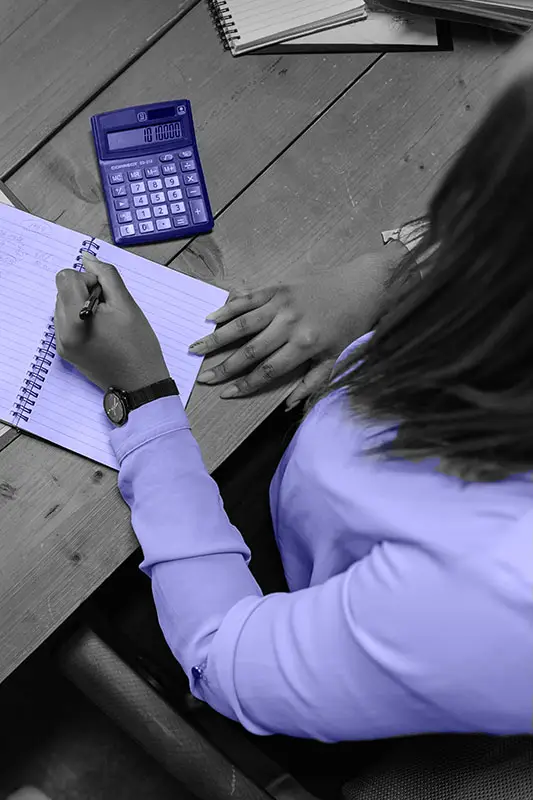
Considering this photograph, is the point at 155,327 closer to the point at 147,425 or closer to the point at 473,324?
the point at 147,425

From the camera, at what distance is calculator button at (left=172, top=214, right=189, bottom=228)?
2.49ft

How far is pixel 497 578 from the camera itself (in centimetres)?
45

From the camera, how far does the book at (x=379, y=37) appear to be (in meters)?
0.83

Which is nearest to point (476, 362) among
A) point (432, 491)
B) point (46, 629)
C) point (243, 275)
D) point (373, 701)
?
point (432, 491)

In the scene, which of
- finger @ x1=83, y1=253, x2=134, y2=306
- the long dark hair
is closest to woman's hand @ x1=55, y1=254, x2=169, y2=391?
finger @ x1=83, y1=253, x2=134, y2=306

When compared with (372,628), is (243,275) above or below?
above

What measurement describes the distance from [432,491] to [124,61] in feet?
1.92

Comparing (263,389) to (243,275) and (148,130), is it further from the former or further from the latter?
(148,130)

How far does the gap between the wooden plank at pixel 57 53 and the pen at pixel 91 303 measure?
18cm

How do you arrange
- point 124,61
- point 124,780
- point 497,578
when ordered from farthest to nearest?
point 124,780, point 124,61, point 497,578

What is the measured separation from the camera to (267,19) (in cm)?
81

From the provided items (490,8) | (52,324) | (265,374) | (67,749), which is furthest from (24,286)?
(67,749)

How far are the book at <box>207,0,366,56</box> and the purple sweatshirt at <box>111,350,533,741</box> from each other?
427mm

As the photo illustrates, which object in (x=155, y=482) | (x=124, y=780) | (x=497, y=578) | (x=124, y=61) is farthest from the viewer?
(x=124, y=780)
